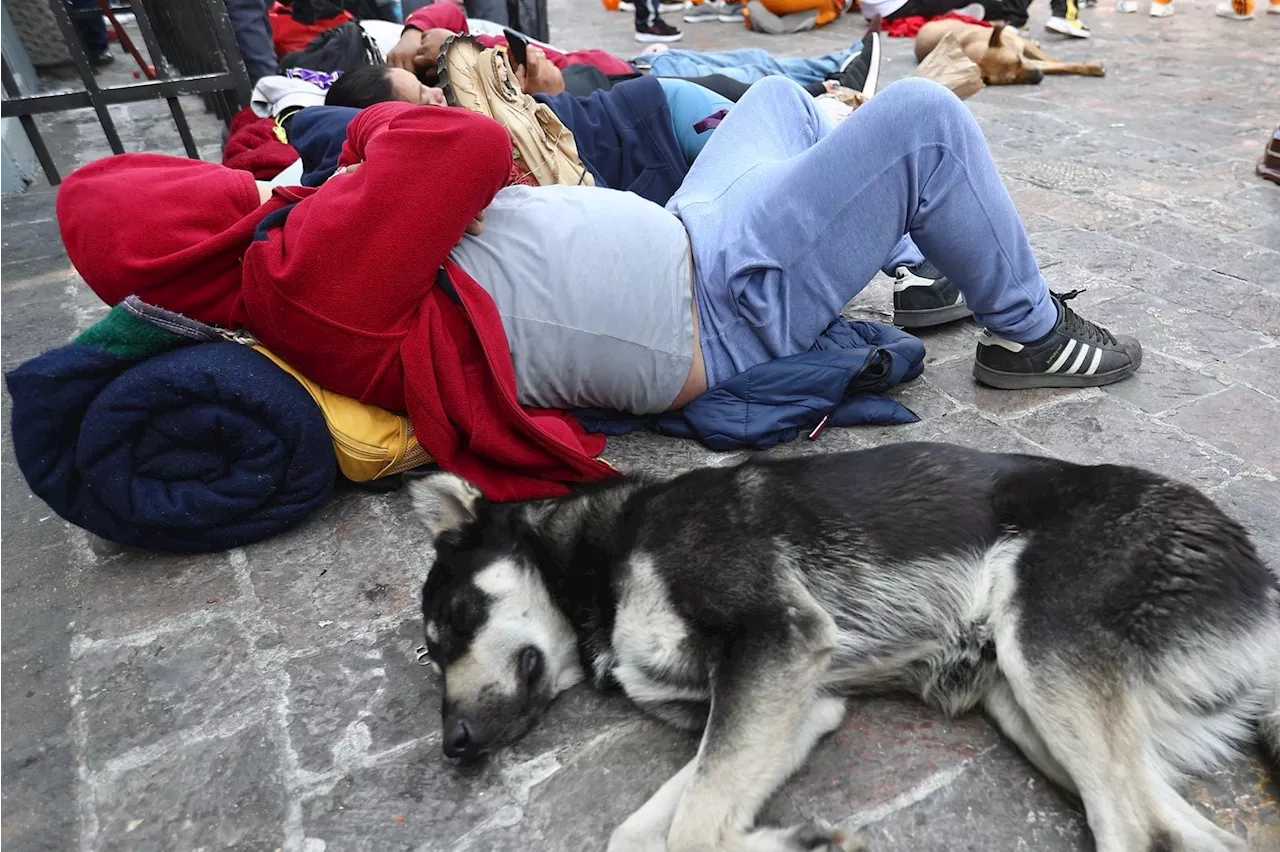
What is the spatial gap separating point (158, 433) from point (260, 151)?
7.71 feet

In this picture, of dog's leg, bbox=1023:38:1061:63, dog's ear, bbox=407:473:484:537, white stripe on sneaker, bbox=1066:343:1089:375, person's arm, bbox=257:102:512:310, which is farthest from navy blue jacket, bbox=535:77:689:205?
dog's leg, bbox=1023:38:1061:63

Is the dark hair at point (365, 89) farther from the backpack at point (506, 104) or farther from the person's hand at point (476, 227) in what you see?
the person's hand at point (476, 227)

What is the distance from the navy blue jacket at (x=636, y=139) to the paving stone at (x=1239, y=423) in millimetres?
2894

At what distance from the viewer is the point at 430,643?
8.30ft

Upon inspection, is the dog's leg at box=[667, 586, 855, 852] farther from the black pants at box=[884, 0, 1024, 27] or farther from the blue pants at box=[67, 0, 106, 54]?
the blue pants at box=[67, 0, 106, 54]

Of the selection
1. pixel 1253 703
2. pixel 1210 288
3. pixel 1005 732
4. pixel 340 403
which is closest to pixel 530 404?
pixel 340 403

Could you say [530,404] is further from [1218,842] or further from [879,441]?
[1218,842]

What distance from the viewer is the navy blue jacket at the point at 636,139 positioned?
493cm

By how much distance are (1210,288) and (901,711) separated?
3.64 m

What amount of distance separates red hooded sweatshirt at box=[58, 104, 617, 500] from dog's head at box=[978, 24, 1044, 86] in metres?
7.63

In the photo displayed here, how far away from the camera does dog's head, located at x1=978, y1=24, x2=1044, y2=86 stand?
889 centimetres

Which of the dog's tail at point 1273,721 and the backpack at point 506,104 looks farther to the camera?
the backpack at point 506,104

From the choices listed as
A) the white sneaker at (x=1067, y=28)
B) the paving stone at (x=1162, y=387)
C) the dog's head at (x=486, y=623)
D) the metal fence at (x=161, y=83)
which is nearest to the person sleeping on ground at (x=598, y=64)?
the metal fence at (x=161, y=83)

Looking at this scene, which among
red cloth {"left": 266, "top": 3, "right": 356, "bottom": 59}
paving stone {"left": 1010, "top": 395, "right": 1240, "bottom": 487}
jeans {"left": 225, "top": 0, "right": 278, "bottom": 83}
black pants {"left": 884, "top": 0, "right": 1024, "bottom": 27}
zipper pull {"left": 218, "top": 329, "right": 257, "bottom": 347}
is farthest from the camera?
black pants {"left": 884, "top": 0, "right": 1024, "bottom": 27}
